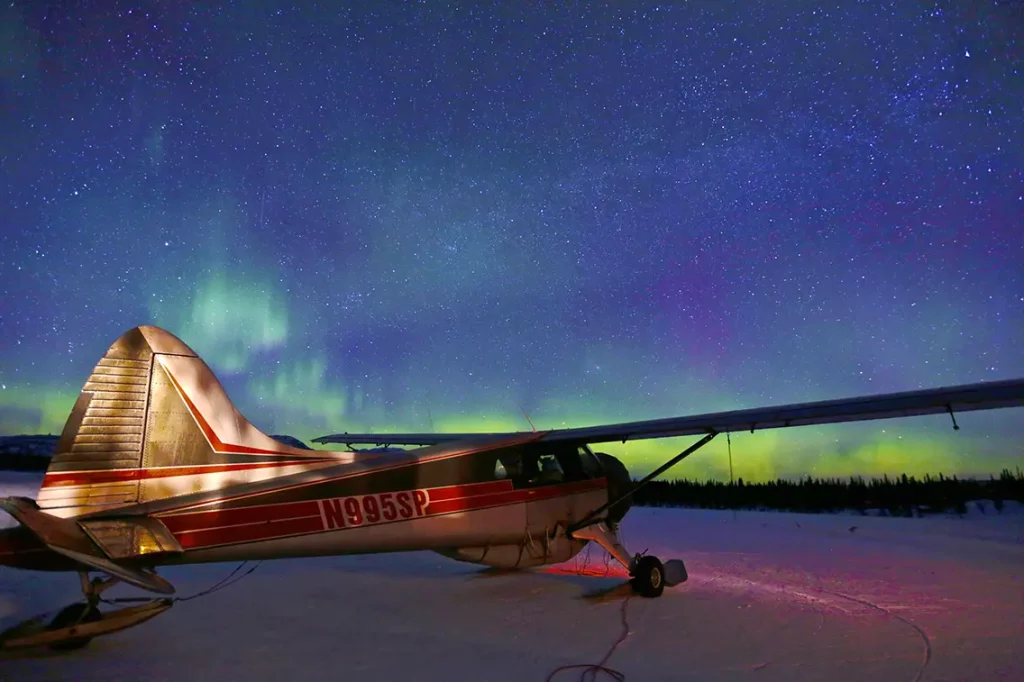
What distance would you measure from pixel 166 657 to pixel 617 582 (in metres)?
5.83

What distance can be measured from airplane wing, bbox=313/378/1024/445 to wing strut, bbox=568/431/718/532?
0.64ft

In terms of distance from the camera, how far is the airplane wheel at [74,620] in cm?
513

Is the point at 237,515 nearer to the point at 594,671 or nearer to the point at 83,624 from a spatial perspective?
the point at 83,624

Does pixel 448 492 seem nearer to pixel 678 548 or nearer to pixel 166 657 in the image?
pixel 166 657

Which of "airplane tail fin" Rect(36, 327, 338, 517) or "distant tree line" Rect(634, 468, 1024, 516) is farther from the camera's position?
"distant tree line" Rect(634, 468, 1024, 516)

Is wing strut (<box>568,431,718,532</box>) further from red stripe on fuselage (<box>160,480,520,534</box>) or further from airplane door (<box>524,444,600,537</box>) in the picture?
red stripe on fuselage (<box>160,480,520,534</box>)

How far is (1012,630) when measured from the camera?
5.88 metres

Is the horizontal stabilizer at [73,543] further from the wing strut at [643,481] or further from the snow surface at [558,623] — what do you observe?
the wing strut at [643,481]

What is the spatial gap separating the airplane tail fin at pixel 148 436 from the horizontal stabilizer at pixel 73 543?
0.40 meters

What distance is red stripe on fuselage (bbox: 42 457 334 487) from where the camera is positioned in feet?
17.7

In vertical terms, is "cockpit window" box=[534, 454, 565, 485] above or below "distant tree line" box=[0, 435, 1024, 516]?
above

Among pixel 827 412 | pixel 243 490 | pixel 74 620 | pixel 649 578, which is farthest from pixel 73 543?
pixel 827 412

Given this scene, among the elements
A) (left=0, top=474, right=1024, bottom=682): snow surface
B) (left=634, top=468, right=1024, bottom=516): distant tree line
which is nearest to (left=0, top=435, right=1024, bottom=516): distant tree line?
(left=634, top=468, right=1024, bottom=516): distant tree line

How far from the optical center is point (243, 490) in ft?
19.7
